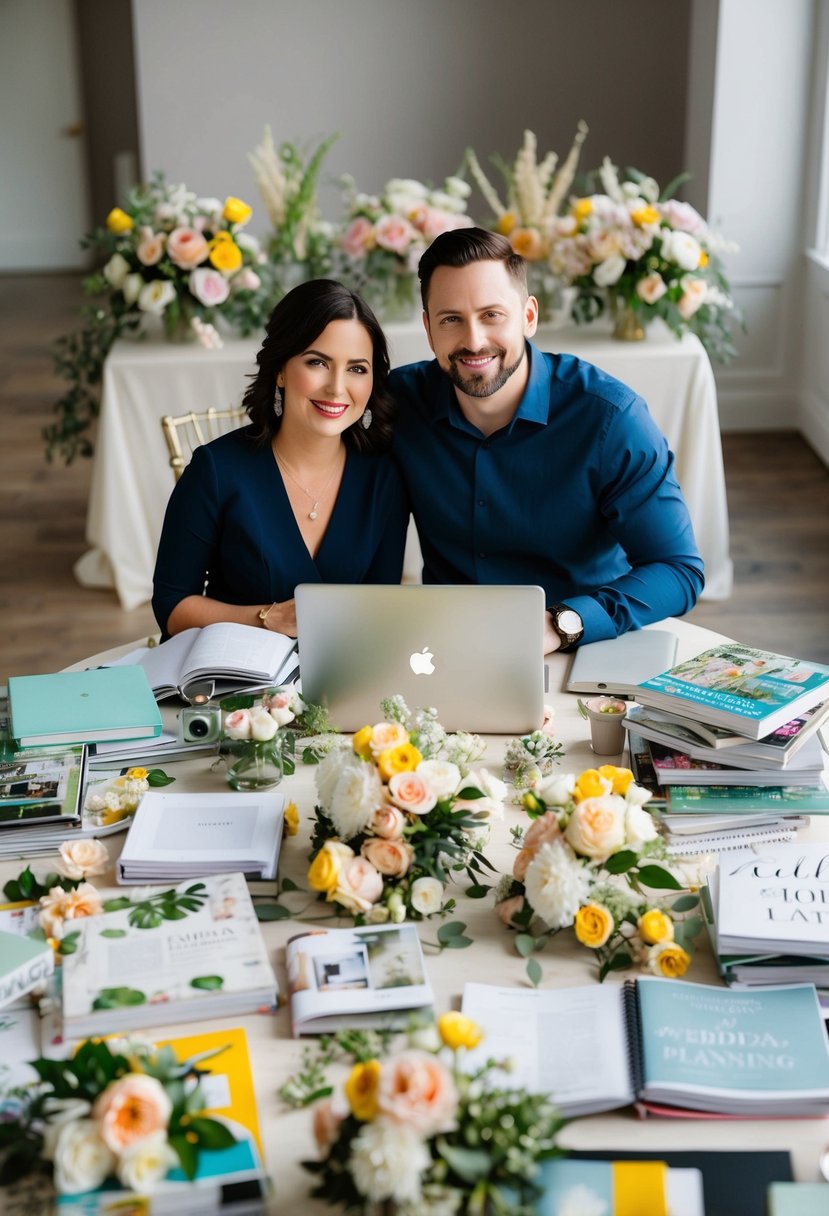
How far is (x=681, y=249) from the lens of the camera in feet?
13.1

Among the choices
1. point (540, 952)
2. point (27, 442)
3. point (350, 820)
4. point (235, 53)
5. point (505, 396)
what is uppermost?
point (235, 53)

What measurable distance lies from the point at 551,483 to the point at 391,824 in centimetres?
114

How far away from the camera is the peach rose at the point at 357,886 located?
1.48 metres

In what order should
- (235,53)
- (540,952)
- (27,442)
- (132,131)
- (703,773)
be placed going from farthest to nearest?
(132,131) → (235,53) → (27,442) → (703,773) → (540,952)

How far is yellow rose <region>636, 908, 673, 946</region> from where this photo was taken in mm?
1426

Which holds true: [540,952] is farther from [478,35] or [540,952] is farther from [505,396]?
[478,35]

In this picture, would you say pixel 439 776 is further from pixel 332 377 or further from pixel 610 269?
pixel 610 269

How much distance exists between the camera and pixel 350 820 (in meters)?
1.49

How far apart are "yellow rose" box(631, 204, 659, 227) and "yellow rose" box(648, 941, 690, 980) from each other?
300 centimetres

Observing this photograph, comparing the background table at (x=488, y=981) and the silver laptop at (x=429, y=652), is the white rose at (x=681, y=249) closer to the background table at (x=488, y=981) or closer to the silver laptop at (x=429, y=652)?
the background table at (x=488, y=981)

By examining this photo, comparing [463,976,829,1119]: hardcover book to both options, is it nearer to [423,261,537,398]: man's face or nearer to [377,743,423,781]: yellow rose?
[377,743,423,781]: yellow rose

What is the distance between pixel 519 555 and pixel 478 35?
5480mm

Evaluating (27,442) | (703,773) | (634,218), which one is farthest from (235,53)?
(703,773)

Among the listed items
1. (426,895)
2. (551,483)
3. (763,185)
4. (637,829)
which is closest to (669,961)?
(637,829)
